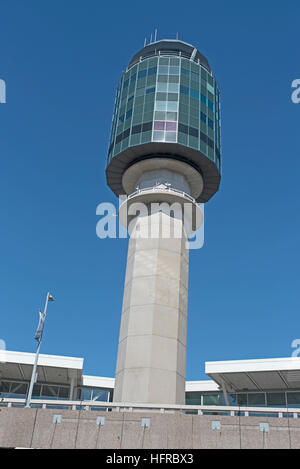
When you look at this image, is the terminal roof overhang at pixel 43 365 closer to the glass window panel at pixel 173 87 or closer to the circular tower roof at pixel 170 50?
the glass window panel at pixel 173 87

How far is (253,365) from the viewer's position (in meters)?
46.5

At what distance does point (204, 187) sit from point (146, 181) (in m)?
8.18

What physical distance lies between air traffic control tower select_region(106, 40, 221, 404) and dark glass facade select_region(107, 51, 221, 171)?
116mm

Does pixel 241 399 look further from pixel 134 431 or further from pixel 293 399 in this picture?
pixel 134 431

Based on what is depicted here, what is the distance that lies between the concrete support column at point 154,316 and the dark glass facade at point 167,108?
8.64 metres

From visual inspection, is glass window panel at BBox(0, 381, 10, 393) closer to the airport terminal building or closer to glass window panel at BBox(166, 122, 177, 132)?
the airport terminal building

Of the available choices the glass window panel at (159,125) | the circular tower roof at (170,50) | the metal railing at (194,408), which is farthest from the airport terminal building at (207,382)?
the circular tower roof at (170,50)

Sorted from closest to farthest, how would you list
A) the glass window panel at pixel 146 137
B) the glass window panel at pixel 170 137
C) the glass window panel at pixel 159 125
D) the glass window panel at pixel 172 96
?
the glass window panel at pixel 170 137
the glass window panel at pixel 146 137
the glass window panel at pixel 159 125
the glass window panel at pixel 172 96

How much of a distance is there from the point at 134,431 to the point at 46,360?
27060mm

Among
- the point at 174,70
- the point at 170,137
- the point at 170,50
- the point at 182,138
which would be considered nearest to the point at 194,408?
the point at 170,137

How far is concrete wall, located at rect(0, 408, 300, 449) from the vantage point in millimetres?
24375

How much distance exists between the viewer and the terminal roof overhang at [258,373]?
4547 centimetres

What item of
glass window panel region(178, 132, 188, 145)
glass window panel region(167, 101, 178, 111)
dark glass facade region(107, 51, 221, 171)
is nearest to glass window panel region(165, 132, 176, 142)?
dark glass facade region(107, 51, 221, 171)

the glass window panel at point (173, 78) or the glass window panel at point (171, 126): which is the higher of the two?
the glass window panel at point (173, 78)
